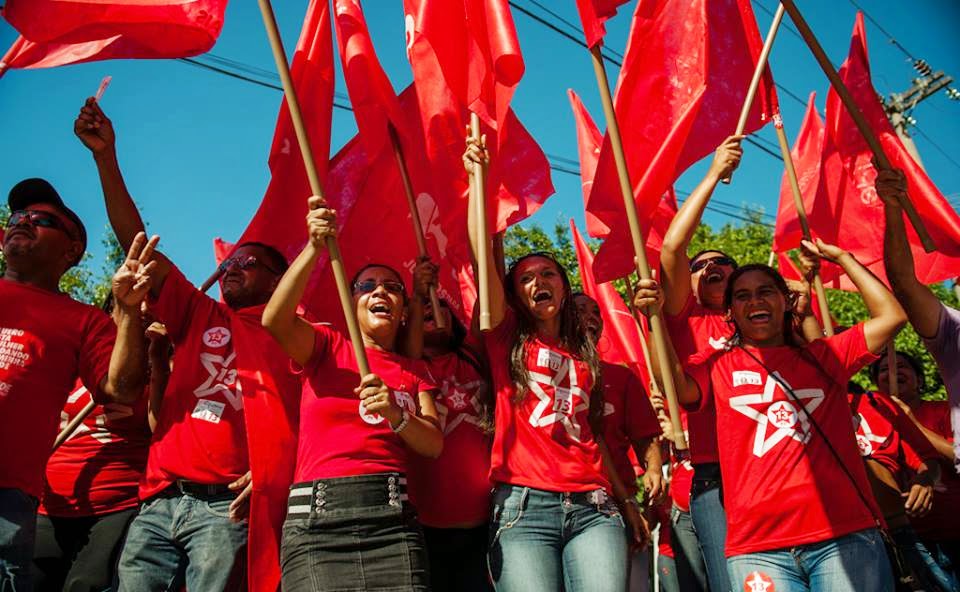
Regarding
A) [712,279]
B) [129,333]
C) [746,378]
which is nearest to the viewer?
[129,333]

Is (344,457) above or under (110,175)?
under

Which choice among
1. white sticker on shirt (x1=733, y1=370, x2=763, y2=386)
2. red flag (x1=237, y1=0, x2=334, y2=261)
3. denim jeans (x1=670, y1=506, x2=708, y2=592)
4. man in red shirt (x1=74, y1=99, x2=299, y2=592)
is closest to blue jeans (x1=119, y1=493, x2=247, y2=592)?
man in red shirt (x1=74, y1=99, x2=299, y2=592)

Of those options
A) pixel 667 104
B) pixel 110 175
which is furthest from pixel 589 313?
pixel 110 175

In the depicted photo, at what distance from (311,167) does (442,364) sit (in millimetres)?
1275

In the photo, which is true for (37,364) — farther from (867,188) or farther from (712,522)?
(867,188)

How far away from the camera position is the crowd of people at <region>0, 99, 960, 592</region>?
3.52 metres

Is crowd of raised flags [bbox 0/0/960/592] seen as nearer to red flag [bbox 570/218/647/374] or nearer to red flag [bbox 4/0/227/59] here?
red flag [bbox 4/0/227/59]

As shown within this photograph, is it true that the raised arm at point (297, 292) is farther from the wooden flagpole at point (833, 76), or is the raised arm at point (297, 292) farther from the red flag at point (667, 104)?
the wooden flagpole at point (833, 76)

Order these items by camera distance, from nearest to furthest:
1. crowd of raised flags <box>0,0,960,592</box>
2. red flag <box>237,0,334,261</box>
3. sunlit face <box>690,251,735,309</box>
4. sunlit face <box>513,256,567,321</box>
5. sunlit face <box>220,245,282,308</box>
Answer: crowd of raised flags <box>0,0,960,592</box>
sunlit face <box>513,256,567,321</box>
sunlit face <box>220,245,282,308</box>
red flag <box>237,0,334,261</box>
sunlit face <box>690,251,735,309</box>

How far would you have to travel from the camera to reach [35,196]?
4.23m

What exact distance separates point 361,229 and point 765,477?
273cm

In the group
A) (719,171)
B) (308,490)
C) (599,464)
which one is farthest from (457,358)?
(719,171)

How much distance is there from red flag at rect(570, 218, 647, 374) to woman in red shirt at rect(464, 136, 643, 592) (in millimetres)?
2454

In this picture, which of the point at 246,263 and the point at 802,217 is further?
the point at 802,217
